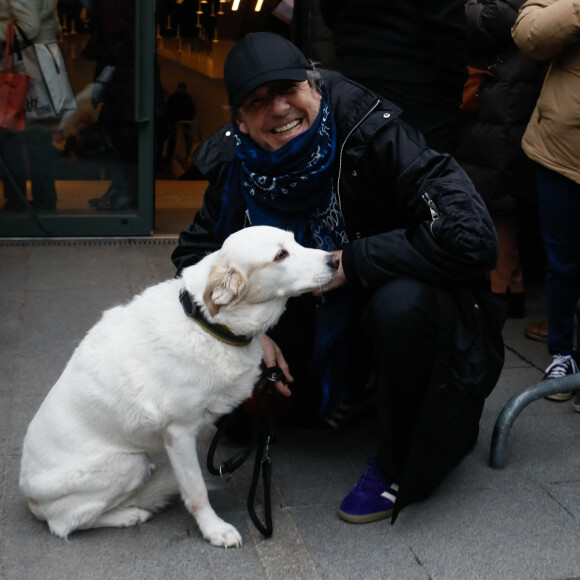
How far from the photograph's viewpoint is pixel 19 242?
20.8 feet

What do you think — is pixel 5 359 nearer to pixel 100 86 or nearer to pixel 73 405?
pixel 73 405

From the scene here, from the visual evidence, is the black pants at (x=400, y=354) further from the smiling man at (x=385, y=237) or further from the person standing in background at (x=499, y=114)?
the person standing in background at (x=499, y=114)

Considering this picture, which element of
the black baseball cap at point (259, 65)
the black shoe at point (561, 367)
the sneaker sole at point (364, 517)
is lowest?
the black shoe at point (561, 367)

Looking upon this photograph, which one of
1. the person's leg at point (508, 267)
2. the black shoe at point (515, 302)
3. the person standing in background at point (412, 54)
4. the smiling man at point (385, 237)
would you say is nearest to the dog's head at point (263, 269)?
the smiling man at point (385, 237)

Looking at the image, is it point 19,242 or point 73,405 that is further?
point 19,242

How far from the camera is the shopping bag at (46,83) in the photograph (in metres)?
6.24

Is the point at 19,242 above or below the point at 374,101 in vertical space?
below

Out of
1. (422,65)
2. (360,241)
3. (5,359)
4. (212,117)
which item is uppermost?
(422,65)

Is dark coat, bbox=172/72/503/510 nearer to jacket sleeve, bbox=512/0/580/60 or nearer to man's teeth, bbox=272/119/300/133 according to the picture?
man's teeth, bbox=272/119/300/133

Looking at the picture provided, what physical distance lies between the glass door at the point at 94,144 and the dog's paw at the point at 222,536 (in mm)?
4219

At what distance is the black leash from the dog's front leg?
0.36ft

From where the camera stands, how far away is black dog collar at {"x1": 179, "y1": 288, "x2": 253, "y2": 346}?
2.64 metres

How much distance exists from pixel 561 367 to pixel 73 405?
2.40m

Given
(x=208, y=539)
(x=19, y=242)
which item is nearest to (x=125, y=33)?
(x=19, y=242)
